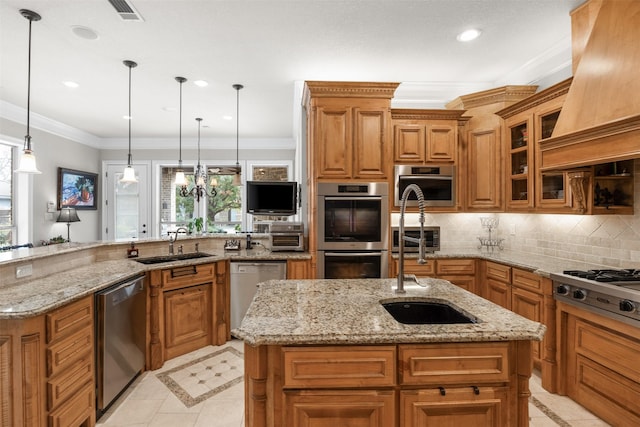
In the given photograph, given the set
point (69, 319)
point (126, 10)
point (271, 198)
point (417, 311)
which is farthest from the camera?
point (271, 198)

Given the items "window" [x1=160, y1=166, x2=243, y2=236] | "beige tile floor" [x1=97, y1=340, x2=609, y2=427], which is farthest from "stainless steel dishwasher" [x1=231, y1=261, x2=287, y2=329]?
"window" [x1=160, y1=166, x2=243, y2=236]

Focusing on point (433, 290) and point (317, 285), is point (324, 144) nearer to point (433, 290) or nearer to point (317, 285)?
point (317, 285)

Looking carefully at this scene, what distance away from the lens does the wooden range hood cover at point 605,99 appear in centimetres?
189

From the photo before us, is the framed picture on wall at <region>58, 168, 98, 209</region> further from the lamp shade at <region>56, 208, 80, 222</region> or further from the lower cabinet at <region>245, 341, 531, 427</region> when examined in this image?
the lower cabinet at <region>245, 341, 531, 427</region>

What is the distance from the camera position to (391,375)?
126cm

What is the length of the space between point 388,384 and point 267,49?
3.05 m

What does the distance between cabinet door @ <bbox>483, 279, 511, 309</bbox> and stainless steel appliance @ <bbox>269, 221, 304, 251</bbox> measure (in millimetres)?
2045

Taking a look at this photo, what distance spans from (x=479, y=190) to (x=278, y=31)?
9.10 ft

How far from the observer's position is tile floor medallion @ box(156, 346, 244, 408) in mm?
2551

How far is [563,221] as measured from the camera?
3.21 meters

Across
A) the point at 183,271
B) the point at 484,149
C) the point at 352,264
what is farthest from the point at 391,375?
the point at 484,149

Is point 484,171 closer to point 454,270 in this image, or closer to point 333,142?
point 454,270

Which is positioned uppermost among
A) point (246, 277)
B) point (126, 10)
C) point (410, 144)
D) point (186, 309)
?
point (126, 10)

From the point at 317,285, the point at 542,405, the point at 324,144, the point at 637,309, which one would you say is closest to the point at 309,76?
the point at 324,144
